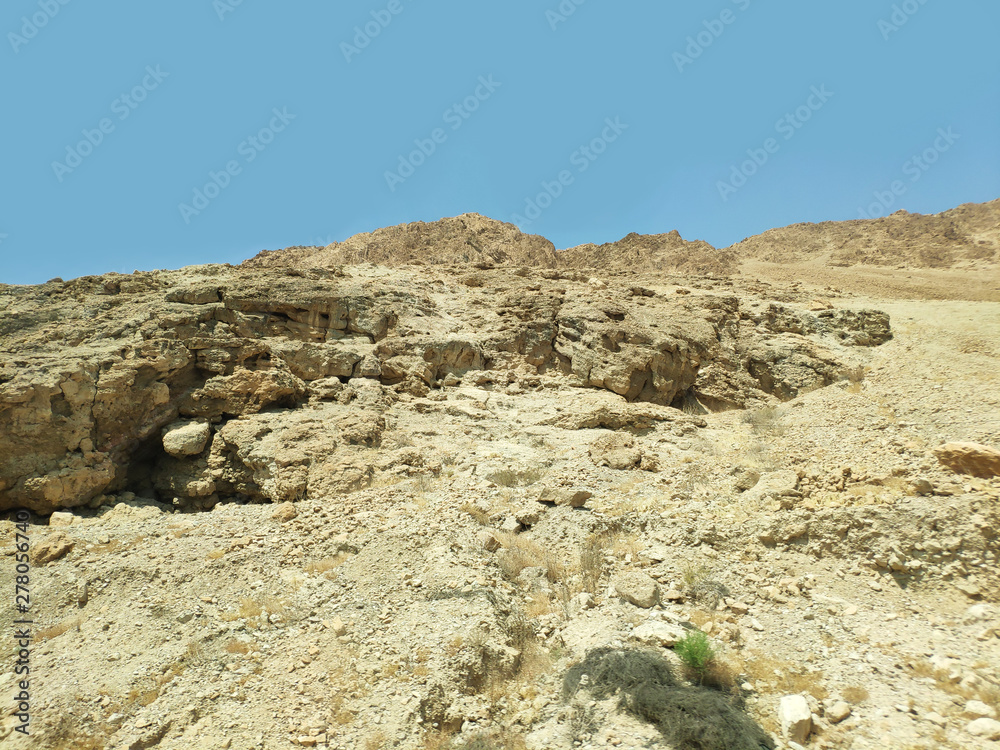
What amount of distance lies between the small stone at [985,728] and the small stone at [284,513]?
24.5 ft

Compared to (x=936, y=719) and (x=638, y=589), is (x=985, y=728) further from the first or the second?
(x=638, y=589)

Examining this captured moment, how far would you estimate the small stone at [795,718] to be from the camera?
3.93 meters

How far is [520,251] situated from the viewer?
89.9ft

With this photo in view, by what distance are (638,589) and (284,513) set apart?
5002 mm

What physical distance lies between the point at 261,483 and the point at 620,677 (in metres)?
6.39

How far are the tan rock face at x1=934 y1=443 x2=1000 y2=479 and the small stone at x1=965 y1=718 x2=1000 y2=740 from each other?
12.1 feet

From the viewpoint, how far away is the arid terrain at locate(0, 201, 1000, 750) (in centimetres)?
442

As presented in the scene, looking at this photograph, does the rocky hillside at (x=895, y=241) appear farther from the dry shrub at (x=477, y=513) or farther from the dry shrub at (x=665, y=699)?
the dry shrub at (x=665, y=699)

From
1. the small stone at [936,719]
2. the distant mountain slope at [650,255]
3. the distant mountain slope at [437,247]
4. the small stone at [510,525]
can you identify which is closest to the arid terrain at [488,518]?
the small stone at [936,719]

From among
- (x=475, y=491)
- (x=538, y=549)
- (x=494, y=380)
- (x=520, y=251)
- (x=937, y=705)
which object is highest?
(x=520, y=251)

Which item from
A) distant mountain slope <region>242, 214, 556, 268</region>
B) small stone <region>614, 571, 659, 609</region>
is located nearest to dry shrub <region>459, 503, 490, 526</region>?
small stone <region>614, 571, 659, 609</region>

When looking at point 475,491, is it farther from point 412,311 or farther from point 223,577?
point 412,311

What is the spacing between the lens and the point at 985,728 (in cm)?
370

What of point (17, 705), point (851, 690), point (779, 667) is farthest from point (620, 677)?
point (17, 705)
